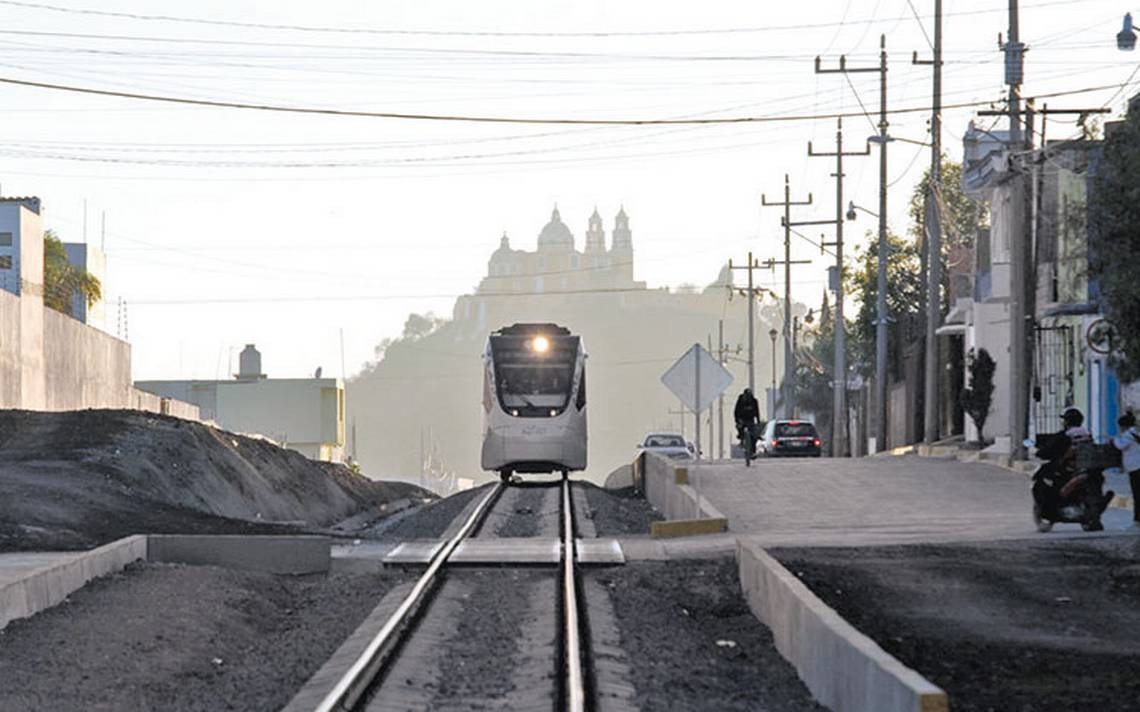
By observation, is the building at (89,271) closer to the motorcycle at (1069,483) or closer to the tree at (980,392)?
the tree at (980,392)

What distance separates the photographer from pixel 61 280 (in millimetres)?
91250

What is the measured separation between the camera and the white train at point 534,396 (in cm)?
4809

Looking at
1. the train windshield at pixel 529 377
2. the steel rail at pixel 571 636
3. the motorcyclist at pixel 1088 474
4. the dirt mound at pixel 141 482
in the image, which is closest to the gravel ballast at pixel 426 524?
the dirt mound at pixel 141 482

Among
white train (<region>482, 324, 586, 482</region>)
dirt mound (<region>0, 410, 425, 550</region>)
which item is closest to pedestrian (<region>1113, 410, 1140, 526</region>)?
dirt mound (<region>0, 410, 425, 550</region>)

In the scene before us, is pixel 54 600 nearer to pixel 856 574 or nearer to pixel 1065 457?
pixel 856 574

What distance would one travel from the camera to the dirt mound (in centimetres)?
3216

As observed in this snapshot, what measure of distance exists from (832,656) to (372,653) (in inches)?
149

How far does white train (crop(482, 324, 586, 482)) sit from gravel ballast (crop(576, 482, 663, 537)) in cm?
147

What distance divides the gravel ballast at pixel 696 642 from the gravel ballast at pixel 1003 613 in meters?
0.81

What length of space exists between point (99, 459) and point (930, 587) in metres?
25.9

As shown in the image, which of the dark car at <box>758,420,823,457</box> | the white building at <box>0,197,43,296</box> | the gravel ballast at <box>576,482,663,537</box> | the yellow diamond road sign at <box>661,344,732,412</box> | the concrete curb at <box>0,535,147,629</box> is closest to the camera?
the concrete curb at <box>0,535,147,629</box>

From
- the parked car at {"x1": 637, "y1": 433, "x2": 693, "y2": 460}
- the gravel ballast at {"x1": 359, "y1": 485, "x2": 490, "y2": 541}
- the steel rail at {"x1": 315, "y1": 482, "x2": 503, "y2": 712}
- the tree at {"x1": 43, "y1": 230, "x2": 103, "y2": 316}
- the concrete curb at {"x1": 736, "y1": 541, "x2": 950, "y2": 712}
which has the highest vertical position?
the tree at {"x1": 43, "y1": 230, "x2": 103, "y2": 316}

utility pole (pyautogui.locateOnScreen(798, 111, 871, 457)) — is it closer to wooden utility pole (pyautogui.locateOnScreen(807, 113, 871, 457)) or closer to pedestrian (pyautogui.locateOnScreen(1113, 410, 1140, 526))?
wooden utility pole (pyautogui.locateOnScreen(807, 113, 871, 457))

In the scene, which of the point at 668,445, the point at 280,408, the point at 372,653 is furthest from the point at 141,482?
the point at 280,408
